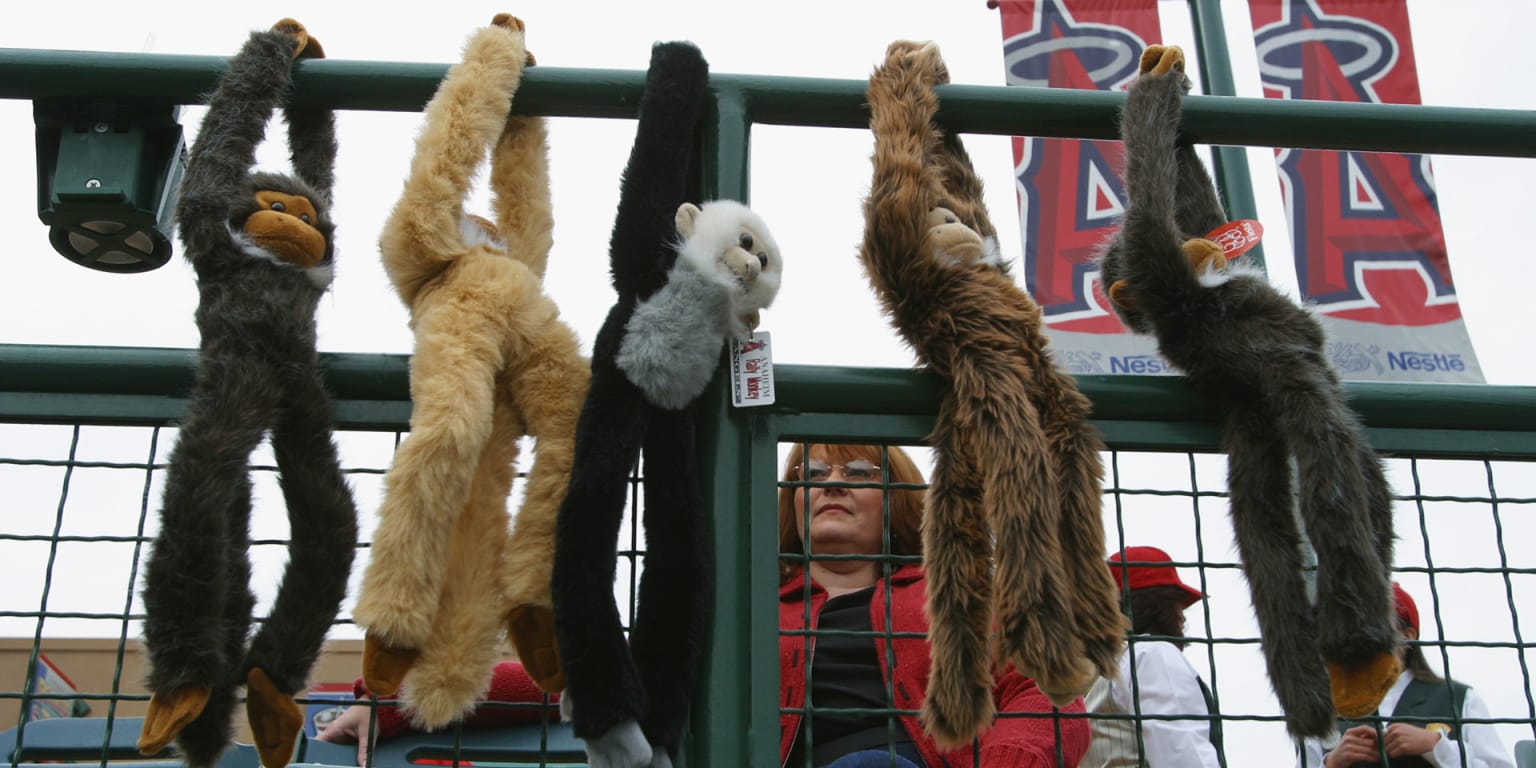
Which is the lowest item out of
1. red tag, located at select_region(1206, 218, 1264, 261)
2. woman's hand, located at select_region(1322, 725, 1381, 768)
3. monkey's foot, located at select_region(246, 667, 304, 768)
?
woman's hand, located at select_region(1322, 725, 1381, 768)

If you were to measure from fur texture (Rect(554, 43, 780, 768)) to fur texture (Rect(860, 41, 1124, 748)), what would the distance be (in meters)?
0.21

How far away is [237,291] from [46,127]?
42cm

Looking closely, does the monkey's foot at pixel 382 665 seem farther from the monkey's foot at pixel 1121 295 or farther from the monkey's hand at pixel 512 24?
the monkey's foot at pixel 1121 295

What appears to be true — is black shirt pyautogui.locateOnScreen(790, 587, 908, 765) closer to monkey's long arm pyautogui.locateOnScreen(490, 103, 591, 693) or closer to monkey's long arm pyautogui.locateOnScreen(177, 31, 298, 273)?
monkey's long arm pyautogui.locateOnScreen(490, 103, 591, 693)

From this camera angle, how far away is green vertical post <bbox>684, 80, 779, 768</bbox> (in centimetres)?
133

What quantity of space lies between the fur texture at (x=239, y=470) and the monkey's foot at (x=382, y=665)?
0.28ft

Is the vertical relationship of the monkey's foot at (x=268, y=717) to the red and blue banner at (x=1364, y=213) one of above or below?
below

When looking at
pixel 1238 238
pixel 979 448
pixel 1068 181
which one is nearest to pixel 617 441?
pixel 979 448

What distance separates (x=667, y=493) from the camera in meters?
1.36

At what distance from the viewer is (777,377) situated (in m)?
1.48

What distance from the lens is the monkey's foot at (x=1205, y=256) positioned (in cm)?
164

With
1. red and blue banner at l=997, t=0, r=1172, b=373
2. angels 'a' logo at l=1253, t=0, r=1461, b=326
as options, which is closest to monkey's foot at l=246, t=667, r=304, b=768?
red and blue banner at l=997, t=0, r=1172, b=373

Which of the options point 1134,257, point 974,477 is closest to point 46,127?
point 974,477

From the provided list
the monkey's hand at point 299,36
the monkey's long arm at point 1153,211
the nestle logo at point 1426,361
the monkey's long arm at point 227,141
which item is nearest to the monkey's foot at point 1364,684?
the monkey's long arm at point 1153,211
